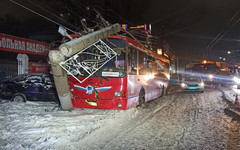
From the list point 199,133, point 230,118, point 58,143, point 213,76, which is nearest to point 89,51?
point 58,143

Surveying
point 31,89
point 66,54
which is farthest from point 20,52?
point 66,54

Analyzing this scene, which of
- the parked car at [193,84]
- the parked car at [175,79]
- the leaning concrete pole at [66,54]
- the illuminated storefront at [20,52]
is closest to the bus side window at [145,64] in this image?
the leaning concrete pole at [66,54]

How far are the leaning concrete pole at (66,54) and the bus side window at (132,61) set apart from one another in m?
1.17

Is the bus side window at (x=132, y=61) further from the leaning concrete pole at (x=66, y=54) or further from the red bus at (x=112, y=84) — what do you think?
the leaning concrete pole at (x=66, y=54)

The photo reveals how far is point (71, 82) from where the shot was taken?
911 cm

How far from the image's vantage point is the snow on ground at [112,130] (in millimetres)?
5438

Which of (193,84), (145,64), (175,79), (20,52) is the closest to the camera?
(145,64)

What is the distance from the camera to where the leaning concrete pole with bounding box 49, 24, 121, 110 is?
6547 millimetres

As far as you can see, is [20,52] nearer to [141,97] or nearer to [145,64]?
[145,64]

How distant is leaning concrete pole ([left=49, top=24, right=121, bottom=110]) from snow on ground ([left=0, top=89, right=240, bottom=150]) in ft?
2.55

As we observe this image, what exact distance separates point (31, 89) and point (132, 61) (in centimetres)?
555

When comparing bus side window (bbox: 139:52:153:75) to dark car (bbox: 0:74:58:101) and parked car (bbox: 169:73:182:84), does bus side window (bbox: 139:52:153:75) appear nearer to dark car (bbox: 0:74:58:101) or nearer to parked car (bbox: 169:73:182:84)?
dark car (bbox: 0:74:58:101)

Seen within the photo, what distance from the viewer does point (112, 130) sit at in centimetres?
679

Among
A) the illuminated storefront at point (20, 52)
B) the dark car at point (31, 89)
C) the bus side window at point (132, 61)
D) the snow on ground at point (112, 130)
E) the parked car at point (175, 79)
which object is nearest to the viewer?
the snow on ground at point (112, 130)
